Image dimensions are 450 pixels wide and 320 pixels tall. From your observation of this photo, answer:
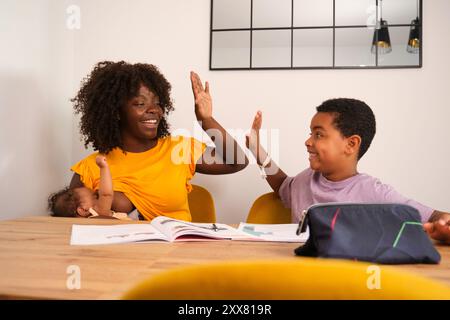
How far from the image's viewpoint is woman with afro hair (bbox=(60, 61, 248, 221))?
1866 millimetres

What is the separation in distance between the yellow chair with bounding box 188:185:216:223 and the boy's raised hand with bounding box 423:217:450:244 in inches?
42.9

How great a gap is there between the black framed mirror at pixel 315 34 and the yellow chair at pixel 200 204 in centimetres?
76

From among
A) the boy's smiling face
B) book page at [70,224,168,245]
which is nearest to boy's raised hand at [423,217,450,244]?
the boy's smiling face

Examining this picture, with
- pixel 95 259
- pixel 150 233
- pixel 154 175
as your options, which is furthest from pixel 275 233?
pixel 154 175

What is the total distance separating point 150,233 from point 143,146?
98 centimetres

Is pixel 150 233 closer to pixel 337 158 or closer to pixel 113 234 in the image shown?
pixel 113 234

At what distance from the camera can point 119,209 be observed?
5.96 ft

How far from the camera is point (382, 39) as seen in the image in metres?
2.18

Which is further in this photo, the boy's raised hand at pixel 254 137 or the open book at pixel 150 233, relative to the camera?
the boy's raised hand at pixel 254 137

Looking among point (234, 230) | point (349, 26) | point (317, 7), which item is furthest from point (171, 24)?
point (234, 230)

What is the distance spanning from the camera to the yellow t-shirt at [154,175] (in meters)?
1.86

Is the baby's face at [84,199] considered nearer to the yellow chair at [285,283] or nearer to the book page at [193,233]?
the book page at [193,233]

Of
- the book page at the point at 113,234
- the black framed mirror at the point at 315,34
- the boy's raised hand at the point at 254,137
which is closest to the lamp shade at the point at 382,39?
the black framed mirror at the point at 315,34

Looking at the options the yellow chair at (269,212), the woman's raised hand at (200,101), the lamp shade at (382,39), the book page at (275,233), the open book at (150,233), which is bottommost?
the yellow chair at (269,212)
